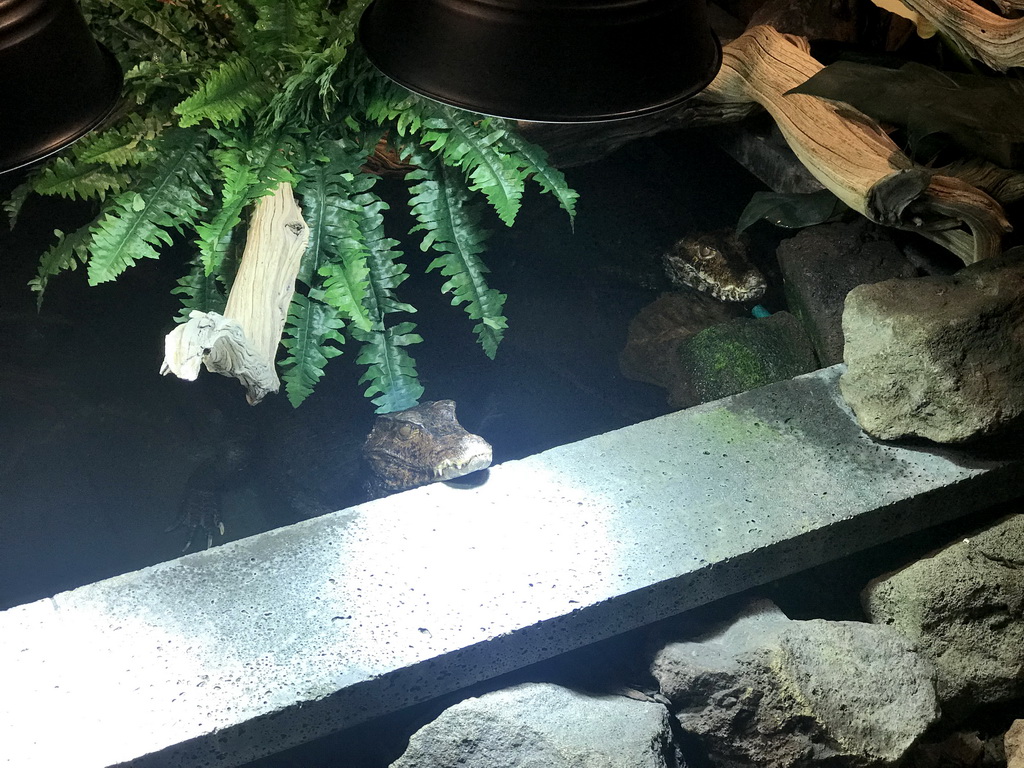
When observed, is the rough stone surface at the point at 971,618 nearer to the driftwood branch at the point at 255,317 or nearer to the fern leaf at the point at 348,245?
the fern leaf at the point at 348,245

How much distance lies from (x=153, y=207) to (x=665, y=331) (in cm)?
195

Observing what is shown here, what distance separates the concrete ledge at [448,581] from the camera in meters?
1.95

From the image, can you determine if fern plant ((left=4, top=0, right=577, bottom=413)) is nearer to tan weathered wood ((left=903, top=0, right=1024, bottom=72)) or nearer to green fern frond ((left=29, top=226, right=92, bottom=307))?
green fern frond ((left=29, top=226, right=92, bottom=307))

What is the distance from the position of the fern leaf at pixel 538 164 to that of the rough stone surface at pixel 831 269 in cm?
116

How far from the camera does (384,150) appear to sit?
9.43 ft

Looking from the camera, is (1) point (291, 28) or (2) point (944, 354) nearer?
(2) point (944, 354)

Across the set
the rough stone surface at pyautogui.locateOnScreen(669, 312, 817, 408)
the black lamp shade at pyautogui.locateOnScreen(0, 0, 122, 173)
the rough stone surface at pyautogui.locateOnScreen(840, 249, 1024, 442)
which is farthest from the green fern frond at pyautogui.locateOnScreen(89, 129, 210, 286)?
the rough stone surface at pyautogui.locateOnScreen(840, 249, 1024, 442)

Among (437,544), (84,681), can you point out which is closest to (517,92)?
(437,544)

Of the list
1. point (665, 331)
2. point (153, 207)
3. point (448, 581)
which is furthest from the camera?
point (665, 331)

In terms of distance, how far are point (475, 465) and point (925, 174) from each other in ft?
5.74

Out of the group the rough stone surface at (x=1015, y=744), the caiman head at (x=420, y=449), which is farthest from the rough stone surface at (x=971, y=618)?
the caiman head at (x=420, y=449)

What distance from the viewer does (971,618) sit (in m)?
2.37

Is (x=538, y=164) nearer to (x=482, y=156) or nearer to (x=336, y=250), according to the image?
(x=482, y=156)

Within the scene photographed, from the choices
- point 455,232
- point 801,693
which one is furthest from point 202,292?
point 801,693
